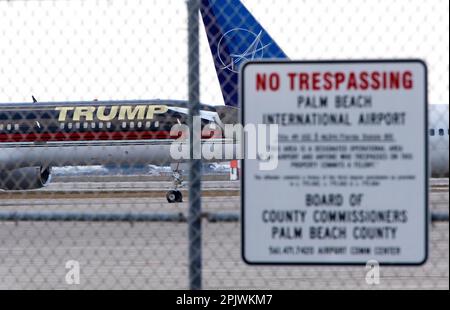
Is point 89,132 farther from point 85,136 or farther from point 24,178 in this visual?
point 24,178

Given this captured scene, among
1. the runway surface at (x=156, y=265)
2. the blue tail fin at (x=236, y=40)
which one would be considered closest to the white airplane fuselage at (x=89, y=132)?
the blue tail fin at (x=236, y=40)

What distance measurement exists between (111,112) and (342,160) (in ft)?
70.6

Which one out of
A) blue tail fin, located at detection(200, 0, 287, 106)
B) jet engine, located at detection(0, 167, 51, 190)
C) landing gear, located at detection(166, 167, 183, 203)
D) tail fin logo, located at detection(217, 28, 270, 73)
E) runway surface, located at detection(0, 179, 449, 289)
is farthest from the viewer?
jet engine, located at detection(0, 167, 51, 190)

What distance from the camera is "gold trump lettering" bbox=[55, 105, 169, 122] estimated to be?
25812 mm

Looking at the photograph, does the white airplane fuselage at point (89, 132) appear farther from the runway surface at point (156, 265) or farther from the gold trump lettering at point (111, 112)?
the runway surface at point (156, 265)

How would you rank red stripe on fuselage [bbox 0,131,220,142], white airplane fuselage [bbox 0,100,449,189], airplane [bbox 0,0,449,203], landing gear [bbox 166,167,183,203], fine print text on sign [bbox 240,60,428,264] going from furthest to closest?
red stripe on fuselage [bbox 0,131,220,142], white airplane fuselage [bbox 0,100,449,189], airplane [bbox 0,0,449,203], landing gear [bbox 166,167,183,203], fine print text on sign [bbox 240,60,428,264]

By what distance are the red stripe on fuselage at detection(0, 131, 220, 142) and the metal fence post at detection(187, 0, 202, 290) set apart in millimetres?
18821

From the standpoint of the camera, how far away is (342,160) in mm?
5160

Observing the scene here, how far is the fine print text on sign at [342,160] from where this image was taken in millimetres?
5148

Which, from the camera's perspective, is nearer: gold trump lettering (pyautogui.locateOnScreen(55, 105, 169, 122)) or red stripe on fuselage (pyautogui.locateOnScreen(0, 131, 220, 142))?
red stripe on fuselage (pyautogui.locateOnScreen(0, 131, 220, 142))

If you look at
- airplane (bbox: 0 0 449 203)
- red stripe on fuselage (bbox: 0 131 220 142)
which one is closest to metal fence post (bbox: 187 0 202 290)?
airplane (bbox: 0 0 449 203)

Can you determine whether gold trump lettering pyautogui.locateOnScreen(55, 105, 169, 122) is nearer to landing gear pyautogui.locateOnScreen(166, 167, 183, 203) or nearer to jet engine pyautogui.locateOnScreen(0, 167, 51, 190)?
jet engine pyautogui.locateOnScreen(0, 167, 51, 190)

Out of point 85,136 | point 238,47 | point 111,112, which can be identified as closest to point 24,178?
point 85,136
